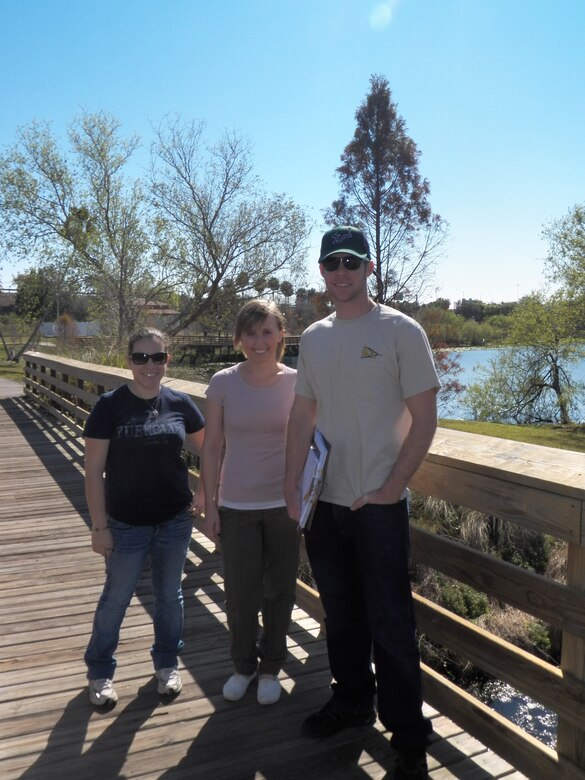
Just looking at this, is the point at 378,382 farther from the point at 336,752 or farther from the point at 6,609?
the point at 6,609

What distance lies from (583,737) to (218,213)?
19.7 meters

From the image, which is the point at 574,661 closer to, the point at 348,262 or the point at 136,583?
the point at 348,262

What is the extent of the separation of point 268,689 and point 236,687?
0.47 ft

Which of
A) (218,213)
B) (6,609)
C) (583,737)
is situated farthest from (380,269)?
(583,737)

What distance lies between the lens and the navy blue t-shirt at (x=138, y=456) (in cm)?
274

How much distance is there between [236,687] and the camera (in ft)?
9.34

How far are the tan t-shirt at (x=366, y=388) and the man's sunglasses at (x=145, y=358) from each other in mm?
748

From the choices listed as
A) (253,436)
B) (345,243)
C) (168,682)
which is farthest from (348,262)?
(168,682)

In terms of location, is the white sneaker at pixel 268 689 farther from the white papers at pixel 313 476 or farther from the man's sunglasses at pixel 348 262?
the man's sunglasses at pixel 348 262

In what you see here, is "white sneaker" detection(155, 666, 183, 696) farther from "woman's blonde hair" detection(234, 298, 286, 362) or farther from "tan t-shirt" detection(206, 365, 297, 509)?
"woman's blonde hair" detection(234, 298, 286, 362)

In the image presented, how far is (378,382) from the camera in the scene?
2197 millimetres

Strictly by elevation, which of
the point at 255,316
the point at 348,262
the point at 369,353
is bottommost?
the point at 369,353

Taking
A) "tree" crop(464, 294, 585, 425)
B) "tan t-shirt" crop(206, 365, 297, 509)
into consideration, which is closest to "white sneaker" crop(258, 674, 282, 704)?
"tan t-shirt" crop(206, 365, 297, 509)

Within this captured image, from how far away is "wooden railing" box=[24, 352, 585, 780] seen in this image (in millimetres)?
1909
